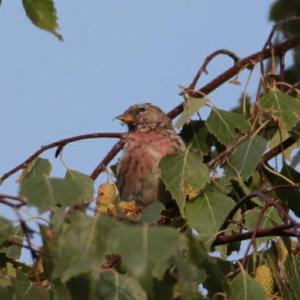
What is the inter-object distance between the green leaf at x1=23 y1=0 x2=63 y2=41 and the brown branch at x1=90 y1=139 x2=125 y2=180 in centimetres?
168

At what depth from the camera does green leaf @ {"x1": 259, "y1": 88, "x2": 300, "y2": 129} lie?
4750mm

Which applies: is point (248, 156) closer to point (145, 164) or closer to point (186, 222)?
point (186, 222)

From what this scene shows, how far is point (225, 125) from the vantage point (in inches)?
190

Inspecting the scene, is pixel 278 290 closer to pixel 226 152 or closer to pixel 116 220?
pixel 226 152

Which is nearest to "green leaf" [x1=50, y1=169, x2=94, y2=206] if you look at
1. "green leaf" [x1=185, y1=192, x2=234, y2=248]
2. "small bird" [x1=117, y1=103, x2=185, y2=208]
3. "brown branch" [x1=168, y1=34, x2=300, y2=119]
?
"green leaf" [x1=185, y1=192, x2=234, y2=248]

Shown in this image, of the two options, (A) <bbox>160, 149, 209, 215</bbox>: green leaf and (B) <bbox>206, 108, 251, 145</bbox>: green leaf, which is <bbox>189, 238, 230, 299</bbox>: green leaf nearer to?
(A) <bbox>160, 149, 209, 215</bbox>: green leaf

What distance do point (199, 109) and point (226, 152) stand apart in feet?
1.04

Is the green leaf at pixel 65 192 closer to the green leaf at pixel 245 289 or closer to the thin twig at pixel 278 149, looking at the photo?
the green leaf at pixel 245 289

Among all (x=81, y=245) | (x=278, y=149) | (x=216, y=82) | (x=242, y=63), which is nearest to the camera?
(x=81, y=245)

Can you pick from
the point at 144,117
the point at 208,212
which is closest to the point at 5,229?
the point at 208,212

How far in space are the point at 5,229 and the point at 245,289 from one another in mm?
922

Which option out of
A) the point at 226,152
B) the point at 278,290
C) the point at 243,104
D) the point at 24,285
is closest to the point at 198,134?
the point at 243,104

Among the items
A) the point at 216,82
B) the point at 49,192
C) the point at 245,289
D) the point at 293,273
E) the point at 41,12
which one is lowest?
the point at 293,273

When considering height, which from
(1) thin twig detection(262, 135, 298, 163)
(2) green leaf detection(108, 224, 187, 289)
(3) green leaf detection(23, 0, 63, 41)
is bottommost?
(1) thin twig detection(262, 135, 298, 163)
